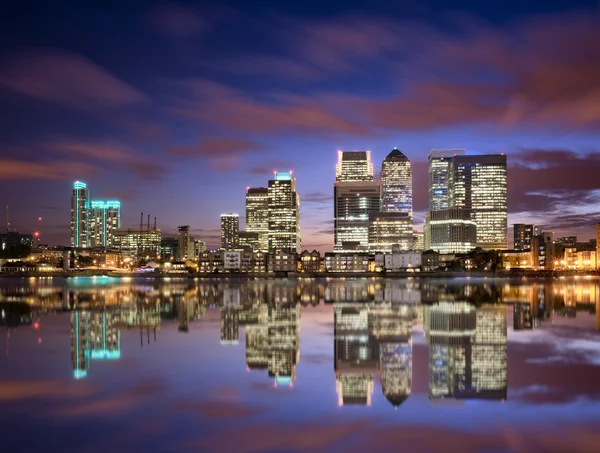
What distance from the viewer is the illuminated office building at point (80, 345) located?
19.7m

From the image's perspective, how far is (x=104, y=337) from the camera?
27516 millimetres

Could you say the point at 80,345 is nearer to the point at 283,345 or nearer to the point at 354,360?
the point at 283,345

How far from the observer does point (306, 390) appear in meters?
16.3

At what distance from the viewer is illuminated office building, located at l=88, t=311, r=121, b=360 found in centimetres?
2300

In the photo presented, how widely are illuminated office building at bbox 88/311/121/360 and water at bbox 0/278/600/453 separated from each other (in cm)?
11

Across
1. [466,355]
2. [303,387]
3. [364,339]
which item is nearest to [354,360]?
[466,355]

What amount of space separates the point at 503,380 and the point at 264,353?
9.03 metres

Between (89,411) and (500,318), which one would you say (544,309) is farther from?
(89,411)

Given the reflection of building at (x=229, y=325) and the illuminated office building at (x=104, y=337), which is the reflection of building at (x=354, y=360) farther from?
the illuminated office building at (x=104, y=337)

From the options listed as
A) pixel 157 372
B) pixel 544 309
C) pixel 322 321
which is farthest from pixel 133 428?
pixel 544 309

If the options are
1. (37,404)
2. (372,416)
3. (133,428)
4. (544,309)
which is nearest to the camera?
(133,428)

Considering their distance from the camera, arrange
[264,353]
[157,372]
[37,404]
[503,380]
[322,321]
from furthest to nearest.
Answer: [322,321] < [264,353] < [157,372] < [503,380] < [37,404]

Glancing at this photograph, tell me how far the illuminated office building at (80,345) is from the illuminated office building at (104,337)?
0.23m

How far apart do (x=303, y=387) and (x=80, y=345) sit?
12.5 metres
